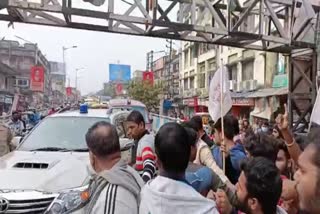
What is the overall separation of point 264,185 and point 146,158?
205 cm

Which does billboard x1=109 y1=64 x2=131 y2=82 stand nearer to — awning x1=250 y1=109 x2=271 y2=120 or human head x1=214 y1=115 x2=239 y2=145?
awning x1=250 y1=109 x2=271 y2=120

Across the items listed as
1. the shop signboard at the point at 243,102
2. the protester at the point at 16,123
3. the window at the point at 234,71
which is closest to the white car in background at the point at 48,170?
the protester at the point at 16,123

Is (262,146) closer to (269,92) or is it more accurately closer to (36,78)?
(269,92)

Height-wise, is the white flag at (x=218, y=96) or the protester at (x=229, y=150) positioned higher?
the white flag at (x=218, y=96)

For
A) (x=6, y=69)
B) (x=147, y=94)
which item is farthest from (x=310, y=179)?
(x=147, y=94)

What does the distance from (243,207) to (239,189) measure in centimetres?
10

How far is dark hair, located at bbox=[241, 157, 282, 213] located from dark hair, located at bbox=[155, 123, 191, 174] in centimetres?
35

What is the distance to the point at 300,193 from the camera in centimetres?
178

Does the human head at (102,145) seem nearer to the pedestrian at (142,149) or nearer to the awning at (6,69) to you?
the pedestrian at (142,149)

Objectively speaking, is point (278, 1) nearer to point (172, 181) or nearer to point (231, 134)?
point (231, 134)

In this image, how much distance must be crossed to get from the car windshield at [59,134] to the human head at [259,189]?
3587 millimetres

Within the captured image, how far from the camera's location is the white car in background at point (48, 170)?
4.07 meters

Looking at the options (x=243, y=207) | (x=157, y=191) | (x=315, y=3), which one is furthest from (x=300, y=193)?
(x=315, y=3)

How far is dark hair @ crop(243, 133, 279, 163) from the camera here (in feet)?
10.6
